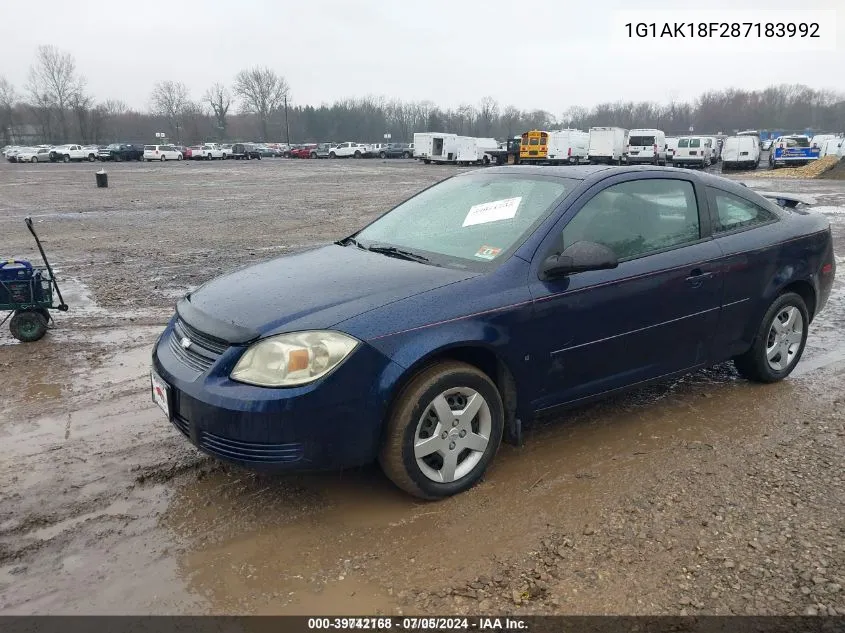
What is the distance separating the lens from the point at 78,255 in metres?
11.0

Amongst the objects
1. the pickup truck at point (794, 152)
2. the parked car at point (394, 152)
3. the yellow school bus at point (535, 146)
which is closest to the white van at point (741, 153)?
the pickup truck at point (794, 152)

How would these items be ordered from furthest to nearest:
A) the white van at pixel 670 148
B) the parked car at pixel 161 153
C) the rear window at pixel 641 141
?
the parked car at pixel 161 153, the rear window at pixel 641 141, the white van at pixel 670 148

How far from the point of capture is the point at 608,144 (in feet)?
154

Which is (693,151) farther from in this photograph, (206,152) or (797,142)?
(206,152)

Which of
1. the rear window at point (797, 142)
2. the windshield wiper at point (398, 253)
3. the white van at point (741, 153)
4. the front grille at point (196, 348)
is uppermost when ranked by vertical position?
the rear window at point (797, 142)

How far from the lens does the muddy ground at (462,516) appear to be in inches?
110

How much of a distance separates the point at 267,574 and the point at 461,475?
1096 mm

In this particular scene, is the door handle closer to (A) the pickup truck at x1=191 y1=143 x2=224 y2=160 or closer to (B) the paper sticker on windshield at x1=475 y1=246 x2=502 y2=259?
(B) the paper sticker on windshield at x1=475 y1=246 x2=502 y2=259

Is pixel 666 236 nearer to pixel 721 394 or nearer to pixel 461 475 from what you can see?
pixel 721 394

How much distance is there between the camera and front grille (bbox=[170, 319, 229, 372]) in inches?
129

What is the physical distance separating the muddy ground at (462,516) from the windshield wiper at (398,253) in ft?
4.08

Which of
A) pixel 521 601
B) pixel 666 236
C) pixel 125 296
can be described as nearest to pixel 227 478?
pixel 521 601

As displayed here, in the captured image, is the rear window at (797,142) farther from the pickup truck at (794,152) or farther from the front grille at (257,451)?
the front grille at (257,451)

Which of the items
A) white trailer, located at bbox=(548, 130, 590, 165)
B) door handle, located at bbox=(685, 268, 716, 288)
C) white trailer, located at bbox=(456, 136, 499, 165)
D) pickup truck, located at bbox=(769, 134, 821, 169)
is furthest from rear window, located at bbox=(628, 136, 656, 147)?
door handle, located at bbox=(685, 268, 716, 288)
